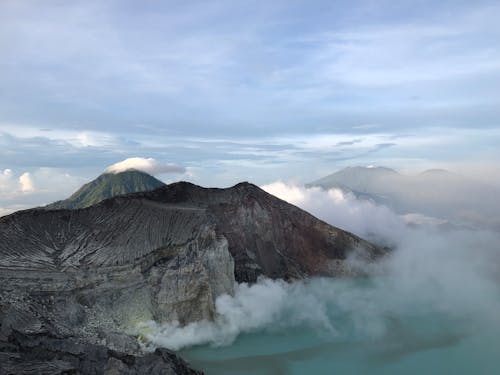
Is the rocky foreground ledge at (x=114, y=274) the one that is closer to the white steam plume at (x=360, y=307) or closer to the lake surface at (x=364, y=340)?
the white steam plume at (x=360, y=307)

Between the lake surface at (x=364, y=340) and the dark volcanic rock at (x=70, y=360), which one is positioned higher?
the dark volcanic rock at (x=70, y=360)

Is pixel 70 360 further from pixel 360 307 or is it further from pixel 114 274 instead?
pixel 360 307

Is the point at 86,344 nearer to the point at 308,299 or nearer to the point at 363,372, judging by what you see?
the point at 363,372

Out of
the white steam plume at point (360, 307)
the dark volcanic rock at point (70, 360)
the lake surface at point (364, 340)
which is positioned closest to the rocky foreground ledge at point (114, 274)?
the dark volcanic rock at point (70, 360)

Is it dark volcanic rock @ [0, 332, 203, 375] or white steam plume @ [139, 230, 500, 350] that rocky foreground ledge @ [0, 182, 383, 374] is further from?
white steam plume @ [139, 230, 500, 350]

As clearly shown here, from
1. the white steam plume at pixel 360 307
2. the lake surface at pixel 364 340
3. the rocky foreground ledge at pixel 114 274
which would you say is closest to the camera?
the rocky foreground ledge at pixel 114 274

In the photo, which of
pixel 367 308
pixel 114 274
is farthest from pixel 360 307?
pixel 114 274

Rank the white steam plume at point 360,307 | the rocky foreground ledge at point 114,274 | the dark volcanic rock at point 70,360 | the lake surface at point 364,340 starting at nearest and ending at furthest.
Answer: the dark volcanic rock at point 70,360 → the rocky foreground ledge at point 114,274 → the lake surface at point 364,340 → the white steam plume at point 360,307
